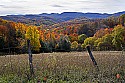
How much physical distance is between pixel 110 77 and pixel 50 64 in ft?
10.2

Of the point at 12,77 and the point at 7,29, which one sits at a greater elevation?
the point at 12,77

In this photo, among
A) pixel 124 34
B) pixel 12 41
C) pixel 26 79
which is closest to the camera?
pixel 26 79

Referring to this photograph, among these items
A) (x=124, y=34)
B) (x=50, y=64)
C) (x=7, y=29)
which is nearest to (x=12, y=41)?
(x=7, y=29)

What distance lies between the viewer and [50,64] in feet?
37.2

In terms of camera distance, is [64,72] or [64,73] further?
[64,72]

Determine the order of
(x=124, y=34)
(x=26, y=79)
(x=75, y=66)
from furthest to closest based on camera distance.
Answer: (x=124, y=34) < (x=75, y=66) < (x=26, y=79)

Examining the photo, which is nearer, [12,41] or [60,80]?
[60,80]

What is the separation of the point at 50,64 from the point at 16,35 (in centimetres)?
5603

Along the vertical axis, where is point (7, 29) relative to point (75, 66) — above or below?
below

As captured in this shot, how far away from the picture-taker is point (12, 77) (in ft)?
32.1

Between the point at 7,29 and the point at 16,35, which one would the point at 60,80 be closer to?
the point at 16,35

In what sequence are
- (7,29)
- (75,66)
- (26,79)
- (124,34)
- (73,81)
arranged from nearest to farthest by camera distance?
(73,81)
(26,79)
(75,66)
(124,34)
(7,29)

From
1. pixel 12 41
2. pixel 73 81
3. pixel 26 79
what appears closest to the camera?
pixel 73 81

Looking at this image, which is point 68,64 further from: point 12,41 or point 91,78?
point 12,41
